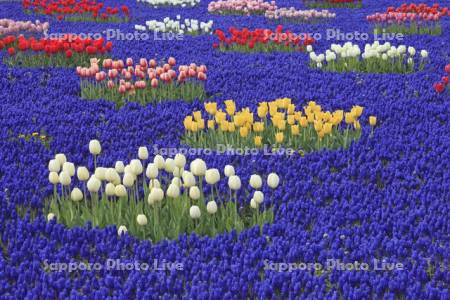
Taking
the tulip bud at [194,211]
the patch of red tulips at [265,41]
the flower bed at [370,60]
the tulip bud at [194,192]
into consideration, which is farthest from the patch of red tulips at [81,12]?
the tulip bud at [194,211]

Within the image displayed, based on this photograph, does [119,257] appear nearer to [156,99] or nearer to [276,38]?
[156,99]

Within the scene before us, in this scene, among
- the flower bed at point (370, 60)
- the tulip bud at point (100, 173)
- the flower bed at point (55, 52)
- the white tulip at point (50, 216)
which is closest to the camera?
the white tulip at point (50, 216)

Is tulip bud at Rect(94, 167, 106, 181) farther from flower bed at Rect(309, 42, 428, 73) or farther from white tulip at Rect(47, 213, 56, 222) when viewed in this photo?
flower bed at Rect(309, 42, 428, 73)

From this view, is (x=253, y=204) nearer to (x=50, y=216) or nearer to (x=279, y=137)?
(x=50, y=216)

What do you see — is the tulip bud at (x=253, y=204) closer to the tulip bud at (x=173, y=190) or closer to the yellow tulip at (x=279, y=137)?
the tulip bud at (x=173, y=190)

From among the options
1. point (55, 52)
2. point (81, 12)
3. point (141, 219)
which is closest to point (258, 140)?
point (141, 219)

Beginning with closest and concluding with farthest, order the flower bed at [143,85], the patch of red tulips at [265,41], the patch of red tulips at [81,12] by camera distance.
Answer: the flower bed at [143,85], the patch of red tulips at [265,41], the patch of red tulips at [81,12]

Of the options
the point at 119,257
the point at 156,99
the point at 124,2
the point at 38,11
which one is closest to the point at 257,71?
the point at 156,99

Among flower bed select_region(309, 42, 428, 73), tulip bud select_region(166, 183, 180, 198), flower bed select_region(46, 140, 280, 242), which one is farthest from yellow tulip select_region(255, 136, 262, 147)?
flower bed select_region(309, 42, 428, 73)
